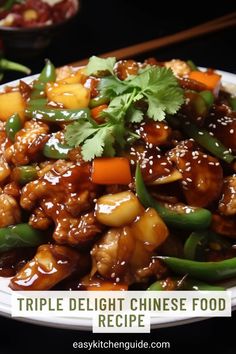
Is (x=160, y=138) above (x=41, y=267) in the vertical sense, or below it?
above

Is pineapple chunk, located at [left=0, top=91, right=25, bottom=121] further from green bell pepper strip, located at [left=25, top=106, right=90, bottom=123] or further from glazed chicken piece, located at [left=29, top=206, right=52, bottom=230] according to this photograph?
glazed chicken piece, located at [left=29, top=206, right=52, bottom=230]

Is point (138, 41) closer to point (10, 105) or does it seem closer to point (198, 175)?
point (10, 105)

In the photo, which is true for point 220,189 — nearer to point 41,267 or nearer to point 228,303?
point 228,303

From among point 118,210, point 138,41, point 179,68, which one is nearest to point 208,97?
point 179,68

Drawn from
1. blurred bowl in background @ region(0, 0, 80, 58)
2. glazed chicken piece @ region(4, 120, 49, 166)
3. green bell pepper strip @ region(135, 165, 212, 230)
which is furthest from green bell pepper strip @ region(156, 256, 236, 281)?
blurred bowl in background @ region(0, 0, 80, 58)

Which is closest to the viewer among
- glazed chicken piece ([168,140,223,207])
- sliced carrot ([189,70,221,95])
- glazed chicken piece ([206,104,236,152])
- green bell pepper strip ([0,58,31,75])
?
glazed chicken piece ([168,140,223,207])

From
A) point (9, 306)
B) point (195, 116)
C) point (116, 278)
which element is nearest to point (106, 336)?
point (116, 278)
